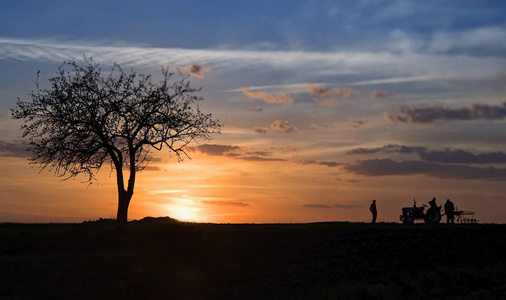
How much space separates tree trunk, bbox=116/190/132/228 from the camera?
4519 centimetres

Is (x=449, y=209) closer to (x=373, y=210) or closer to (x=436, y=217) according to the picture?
(x=436, y=217)

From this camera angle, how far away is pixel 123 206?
45594 mm

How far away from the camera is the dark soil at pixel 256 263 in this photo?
26.4 m

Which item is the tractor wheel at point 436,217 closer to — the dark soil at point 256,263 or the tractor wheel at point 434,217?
the tractor wheel at point 434,217

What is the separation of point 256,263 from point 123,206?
16.4 metres

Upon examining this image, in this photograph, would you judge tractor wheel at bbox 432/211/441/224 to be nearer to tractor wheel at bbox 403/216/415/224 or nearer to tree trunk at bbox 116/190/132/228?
tractor wheel at bbox 403/216/415/224

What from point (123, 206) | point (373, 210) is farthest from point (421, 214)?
point (123, 206)

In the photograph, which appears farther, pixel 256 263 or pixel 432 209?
pixel 432 209

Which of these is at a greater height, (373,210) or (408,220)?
(373,210)

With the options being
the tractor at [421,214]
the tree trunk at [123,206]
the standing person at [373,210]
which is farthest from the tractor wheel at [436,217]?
the tree trunk at [123,206]

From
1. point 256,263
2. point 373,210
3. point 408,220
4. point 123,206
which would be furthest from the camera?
point 408,220

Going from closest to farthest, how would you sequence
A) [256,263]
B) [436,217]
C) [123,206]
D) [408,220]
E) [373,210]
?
[256,263]
[123,206]
[373,210]
[436,217]
[408,220]

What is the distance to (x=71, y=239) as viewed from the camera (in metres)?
41.2

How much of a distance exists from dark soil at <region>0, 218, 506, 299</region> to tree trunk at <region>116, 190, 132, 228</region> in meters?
2.02
